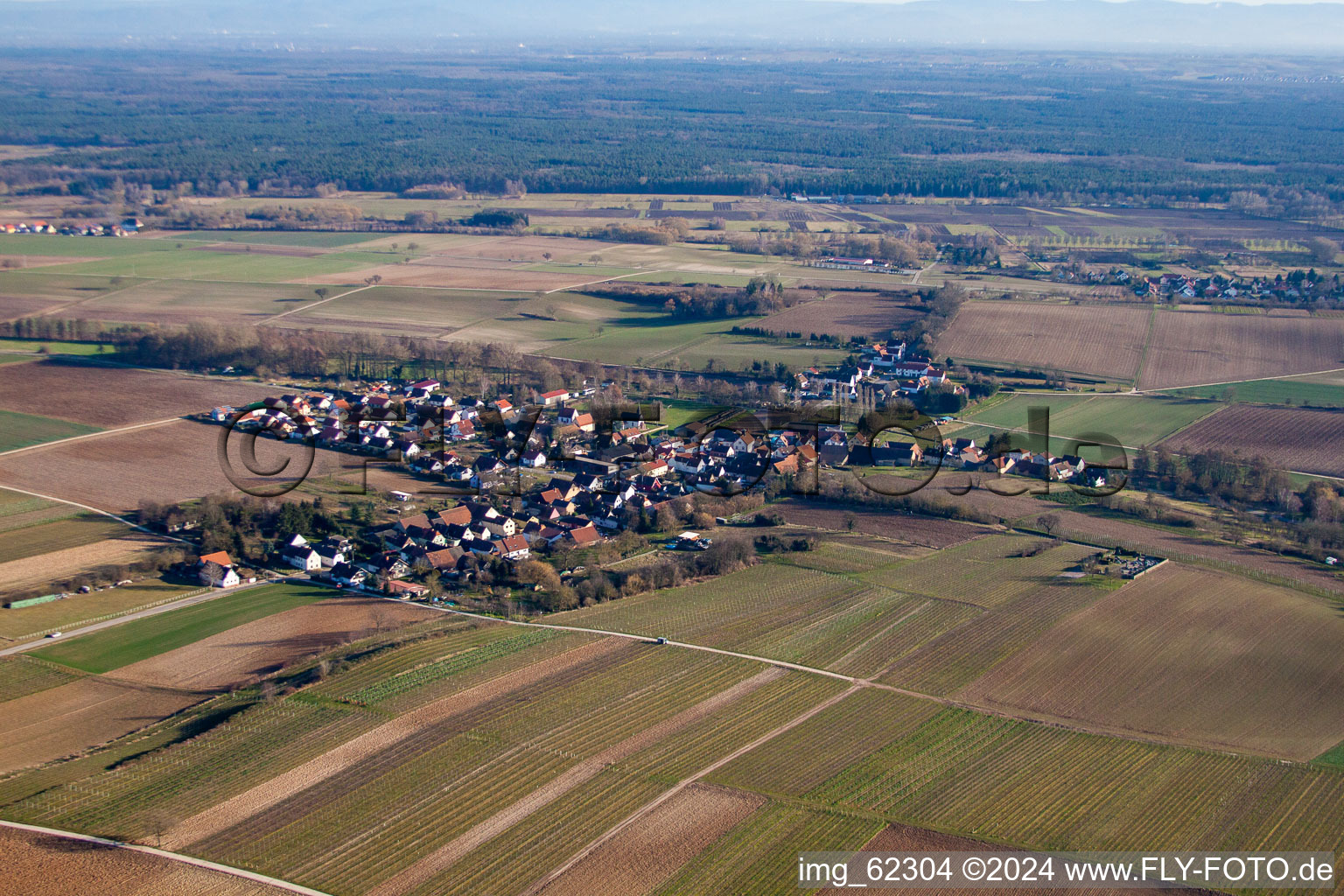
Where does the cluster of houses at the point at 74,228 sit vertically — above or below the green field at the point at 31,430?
above

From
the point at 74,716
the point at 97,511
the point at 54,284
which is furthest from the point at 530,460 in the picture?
the point at 54,284

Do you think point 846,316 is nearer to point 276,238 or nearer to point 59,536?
point 59,536

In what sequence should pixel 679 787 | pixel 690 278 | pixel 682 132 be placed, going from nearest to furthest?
pixel 679 787 → pixel 690 278 → pixel 682 132

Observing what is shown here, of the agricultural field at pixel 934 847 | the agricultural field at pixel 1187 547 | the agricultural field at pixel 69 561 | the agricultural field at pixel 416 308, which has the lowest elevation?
the agricultural field at pixel 934 847

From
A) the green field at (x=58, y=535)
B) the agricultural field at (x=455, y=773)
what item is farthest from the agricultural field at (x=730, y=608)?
the green field at (x=58, y=535)

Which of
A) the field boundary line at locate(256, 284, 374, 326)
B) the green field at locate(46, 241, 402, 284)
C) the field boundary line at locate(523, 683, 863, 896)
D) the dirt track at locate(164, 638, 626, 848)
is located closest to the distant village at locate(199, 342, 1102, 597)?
Answer: the dirt track at locate(164, 638, 626, 848)

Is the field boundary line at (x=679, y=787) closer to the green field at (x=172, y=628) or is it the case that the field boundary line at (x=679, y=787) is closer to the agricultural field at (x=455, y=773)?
the agricultural field at (x=455, y=773)

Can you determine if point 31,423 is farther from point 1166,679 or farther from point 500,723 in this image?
point 1166,679
